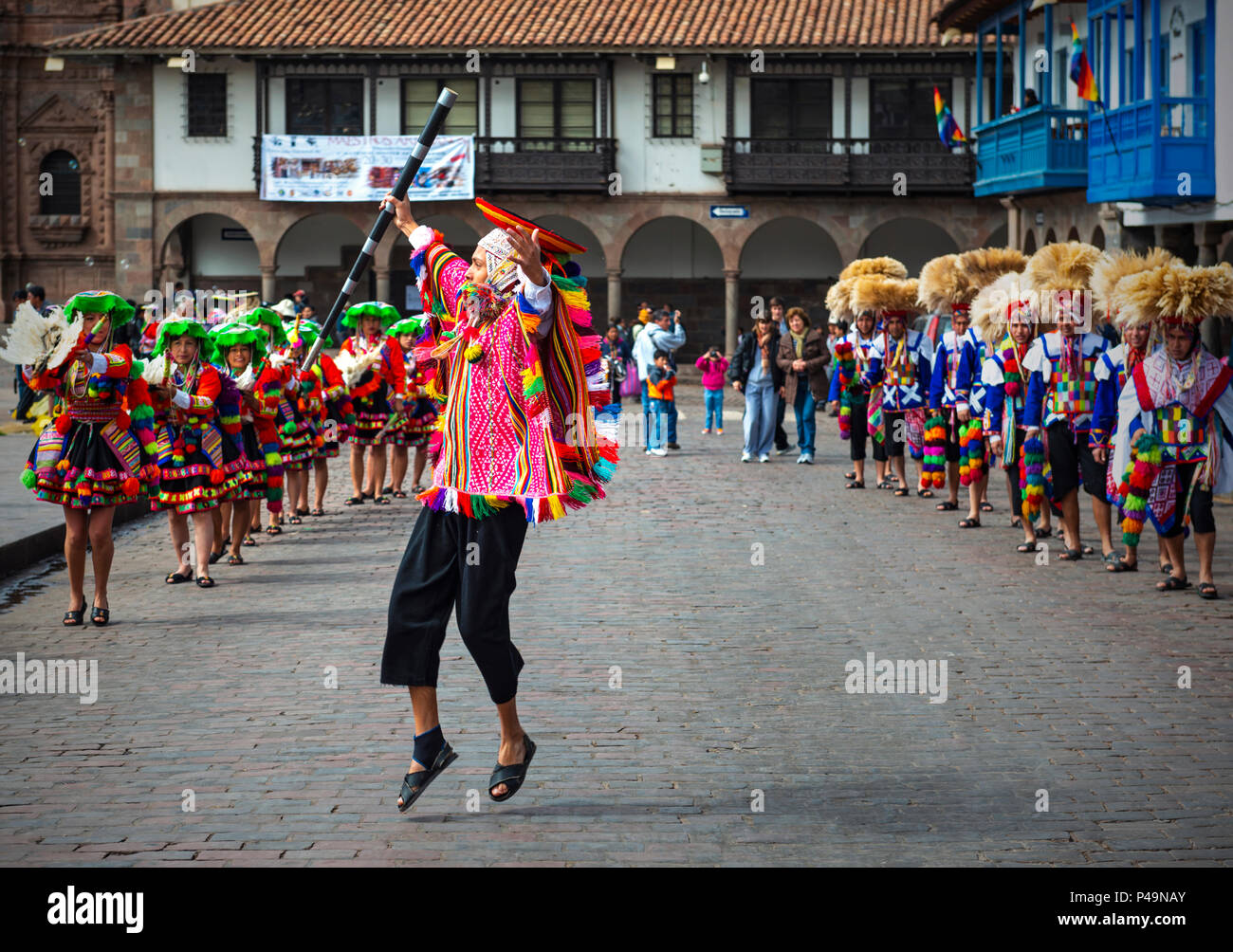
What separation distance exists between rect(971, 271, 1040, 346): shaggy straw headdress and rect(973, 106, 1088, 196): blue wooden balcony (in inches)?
507

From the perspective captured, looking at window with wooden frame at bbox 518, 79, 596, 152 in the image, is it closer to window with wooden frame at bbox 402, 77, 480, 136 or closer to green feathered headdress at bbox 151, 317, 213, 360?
window with wooden frame at bbox 402, 77, 480, 136

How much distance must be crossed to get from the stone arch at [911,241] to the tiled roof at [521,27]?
5282 mm

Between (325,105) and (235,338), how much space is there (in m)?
31.1

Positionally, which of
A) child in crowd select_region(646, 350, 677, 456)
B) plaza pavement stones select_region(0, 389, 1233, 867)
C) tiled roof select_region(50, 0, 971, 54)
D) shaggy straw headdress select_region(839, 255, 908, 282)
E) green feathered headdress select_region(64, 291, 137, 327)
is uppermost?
tiled roof select_region(50, 0, 971, 54)

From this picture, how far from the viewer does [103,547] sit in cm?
1012

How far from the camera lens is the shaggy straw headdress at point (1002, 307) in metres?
13.5

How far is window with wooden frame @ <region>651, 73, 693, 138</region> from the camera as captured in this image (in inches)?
1660

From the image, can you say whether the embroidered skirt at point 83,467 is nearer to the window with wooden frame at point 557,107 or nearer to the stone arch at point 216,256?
the window with wooden frame at point 557,107

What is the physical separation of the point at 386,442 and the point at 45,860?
37.4ft

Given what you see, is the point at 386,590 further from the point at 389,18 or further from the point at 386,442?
the point at 389,18

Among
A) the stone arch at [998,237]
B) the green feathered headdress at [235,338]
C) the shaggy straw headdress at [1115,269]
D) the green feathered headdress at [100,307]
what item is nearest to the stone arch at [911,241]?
the stone arch at [998,237]

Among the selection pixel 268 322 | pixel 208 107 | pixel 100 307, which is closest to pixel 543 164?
pixel 208 107

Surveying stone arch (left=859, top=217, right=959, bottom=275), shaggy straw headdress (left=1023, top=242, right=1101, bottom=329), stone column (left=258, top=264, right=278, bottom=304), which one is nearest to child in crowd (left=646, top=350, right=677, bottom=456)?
shaggy straw headdress (left=1023, top=242, right=1101, bottom=329)

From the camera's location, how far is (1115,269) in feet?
39.4
